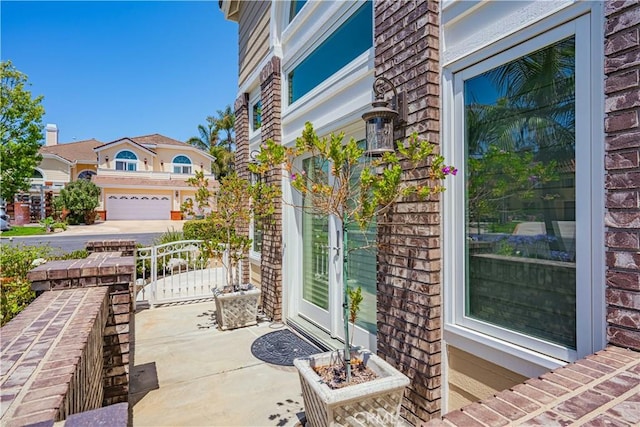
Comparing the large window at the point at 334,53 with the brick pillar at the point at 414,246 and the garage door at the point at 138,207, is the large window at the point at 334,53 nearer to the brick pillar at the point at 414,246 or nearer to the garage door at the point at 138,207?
the brick pillar at the point at 414,246

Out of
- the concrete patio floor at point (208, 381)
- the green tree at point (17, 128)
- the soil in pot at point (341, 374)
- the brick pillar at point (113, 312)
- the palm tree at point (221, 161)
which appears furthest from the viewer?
the palm tree at point (221, 161)

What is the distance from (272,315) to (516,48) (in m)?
4.94

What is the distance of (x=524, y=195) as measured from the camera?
2203 millimetres

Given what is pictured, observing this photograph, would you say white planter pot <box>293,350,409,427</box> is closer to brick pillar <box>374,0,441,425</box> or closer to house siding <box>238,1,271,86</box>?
brick pillar <box>374,0,441,425</box>

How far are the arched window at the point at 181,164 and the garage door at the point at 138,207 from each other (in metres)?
3.04

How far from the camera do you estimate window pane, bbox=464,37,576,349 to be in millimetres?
1986

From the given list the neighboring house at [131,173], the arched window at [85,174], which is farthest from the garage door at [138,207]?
the arched window at [85,174]

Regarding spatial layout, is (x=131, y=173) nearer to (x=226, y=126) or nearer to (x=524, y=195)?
(x=226, y=126)

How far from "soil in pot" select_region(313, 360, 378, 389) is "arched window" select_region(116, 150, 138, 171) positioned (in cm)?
3106

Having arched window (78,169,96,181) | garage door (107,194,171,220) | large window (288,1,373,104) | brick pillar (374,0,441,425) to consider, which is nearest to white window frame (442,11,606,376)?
brick pillar (374,0,441,425)

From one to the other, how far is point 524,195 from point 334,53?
3.14 metres

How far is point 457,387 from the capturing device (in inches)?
102

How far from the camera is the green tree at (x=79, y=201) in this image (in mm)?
23453

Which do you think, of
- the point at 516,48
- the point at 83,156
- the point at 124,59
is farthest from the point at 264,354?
the point at 83,156
